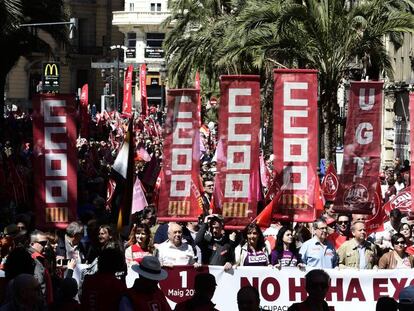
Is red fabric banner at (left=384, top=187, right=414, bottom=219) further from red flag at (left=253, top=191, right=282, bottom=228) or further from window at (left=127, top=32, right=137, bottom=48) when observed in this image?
window at (left=127, top=32, right=137, bottom=48)

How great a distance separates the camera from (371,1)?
89.5ft

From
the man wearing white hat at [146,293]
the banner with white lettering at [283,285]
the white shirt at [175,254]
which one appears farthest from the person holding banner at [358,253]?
the man wearing white hat at [146,293]

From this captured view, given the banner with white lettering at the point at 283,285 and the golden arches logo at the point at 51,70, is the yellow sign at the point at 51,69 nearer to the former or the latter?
the golden arches logo at the point at 51,70

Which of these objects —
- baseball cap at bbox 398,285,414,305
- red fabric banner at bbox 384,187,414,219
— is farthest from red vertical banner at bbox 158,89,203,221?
baseball cap at bbox 398,285,414,305

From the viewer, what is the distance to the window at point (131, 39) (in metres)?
94.2

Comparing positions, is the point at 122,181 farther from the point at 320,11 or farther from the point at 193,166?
the point at 320,11

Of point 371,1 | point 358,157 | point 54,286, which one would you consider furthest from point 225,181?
point 371,1

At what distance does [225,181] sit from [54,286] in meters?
3.21

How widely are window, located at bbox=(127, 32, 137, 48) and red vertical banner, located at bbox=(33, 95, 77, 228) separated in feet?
266

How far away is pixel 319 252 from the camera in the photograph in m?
12.8

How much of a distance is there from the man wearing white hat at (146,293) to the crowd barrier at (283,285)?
9.45ft

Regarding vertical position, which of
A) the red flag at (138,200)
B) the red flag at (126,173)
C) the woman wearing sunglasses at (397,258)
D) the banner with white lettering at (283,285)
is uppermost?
the red flag at (126,173)

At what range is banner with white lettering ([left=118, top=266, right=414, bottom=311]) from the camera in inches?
471

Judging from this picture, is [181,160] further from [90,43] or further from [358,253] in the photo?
[90,43]
